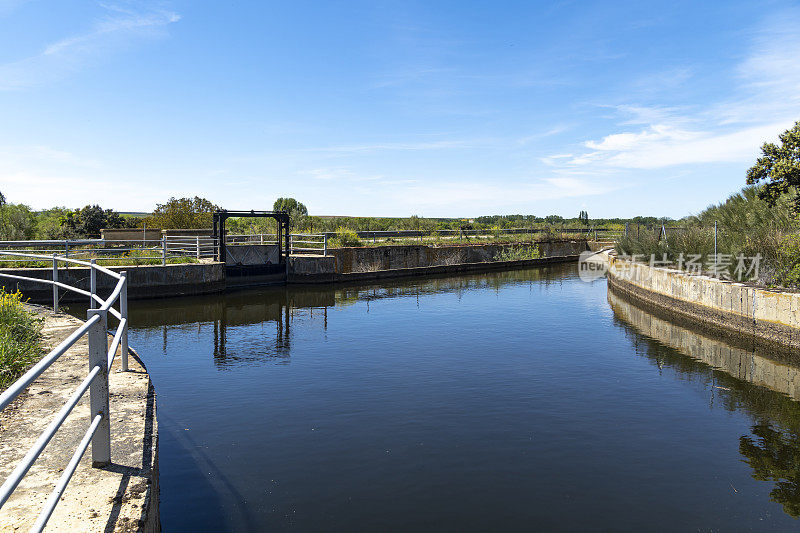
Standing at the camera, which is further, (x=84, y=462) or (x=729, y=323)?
(x=729, y=323)

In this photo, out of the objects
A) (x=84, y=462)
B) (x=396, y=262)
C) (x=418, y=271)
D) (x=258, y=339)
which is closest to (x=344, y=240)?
(x=396, y=262)

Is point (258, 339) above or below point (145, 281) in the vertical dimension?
below

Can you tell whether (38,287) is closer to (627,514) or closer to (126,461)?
(126,461)

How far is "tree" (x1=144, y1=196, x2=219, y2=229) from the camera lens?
33.3 meters

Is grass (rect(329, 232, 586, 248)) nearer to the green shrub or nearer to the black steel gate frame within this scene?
the black steel gate frame

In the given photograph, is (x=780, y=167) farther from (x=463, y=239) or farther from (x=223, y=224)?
(x=463, y=239)

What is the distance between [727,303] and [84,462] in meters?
13.6

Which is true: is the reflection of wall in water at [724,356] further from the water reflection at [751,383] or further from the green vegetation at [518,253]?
the green vegetation at [518,253]

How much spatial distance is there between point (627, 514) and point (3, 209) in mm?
35994

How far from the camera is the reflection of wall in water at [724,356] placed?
938cm

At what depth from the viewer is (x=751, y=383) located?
9.20m

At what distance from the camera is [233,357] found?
1074 cm

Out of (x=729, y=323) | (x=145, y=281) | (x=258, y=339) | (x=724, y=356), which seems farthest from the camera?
(x=145, y=281)

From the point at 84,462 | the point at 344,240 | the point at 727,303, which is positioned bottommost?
the point at 84,462
